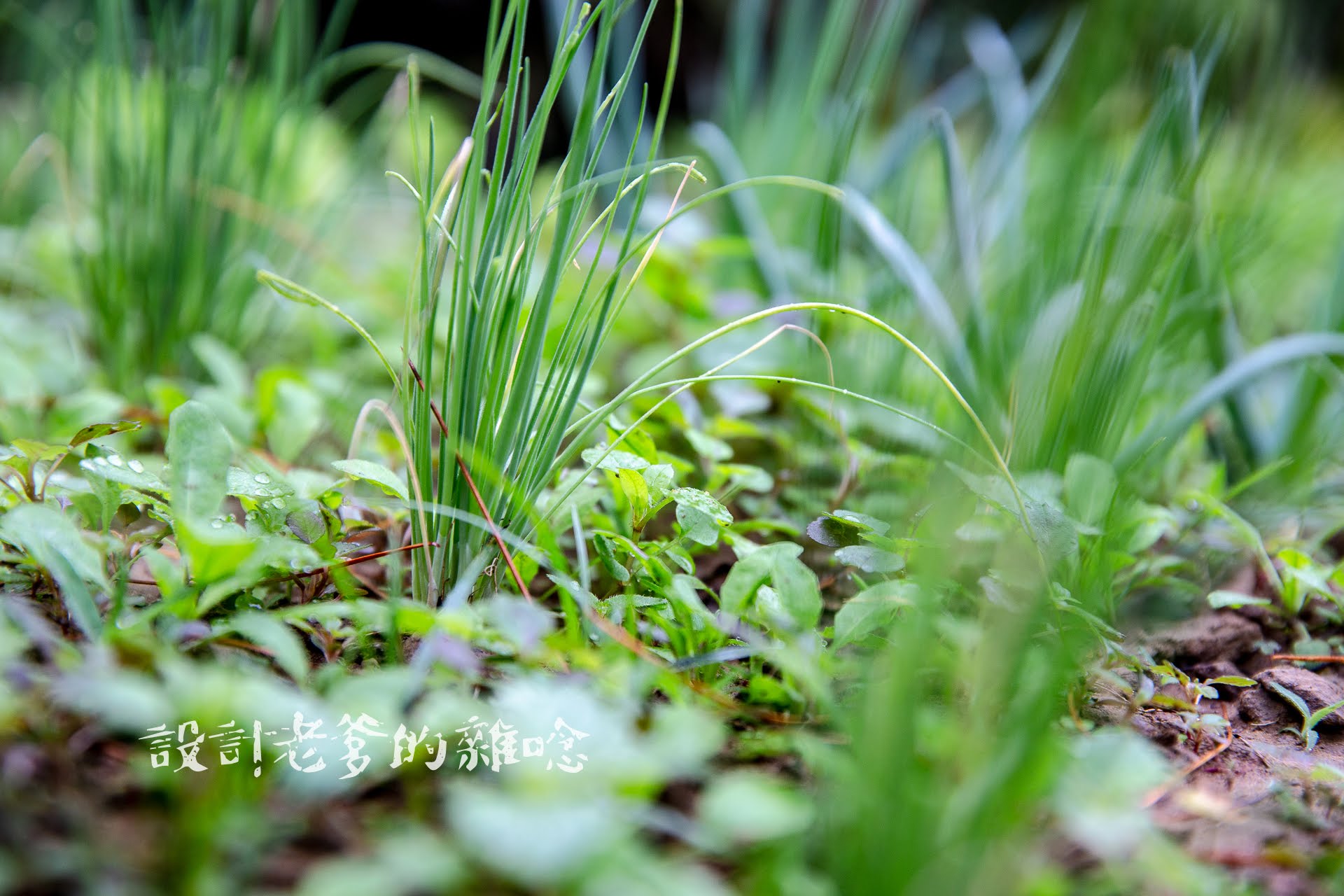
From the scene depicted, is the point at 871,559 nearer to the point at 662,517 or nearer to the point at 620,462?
the point at 620,462

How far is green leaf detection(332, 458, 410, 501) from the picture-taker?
2.21 feet

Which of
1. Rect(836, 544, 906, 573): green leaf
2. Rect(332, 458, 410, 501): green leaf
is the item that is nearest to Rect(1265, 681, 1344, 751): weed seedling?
Rect(836, 544, 906, 573): green leaf

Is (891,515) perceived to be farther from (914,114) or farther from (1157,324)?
(914,114)

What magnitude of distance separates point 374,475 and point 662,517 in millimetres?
373

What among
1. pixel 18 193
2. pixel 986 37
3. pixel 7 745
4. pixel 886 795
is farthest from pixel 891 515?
pixel 18 193

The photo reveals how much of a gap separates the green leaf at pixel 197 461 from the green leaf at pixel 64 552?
6cm

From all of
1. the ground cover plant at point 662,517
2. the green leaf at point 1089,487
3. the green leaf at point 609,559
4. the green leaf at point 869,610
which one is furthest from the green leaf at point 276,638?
the green leaf at point 1089,487

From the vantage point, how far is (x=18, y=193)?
160cm

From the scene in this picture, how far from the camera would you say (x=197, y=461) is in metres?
0.65

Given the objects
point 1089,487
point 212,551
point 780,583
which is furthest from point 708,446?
point 212,551

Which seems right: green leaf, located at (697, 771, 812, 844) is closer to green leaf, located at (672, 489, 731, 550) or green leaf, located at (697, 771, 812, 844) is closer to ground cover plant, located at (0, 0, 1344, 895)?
ground cover plant, located at (0, 0, 1344, 895)

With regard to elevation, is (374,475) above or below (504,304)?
below

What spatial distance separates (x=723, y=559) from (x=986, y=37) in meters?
1.41

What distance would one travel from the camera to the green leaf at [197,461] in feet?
2.06
